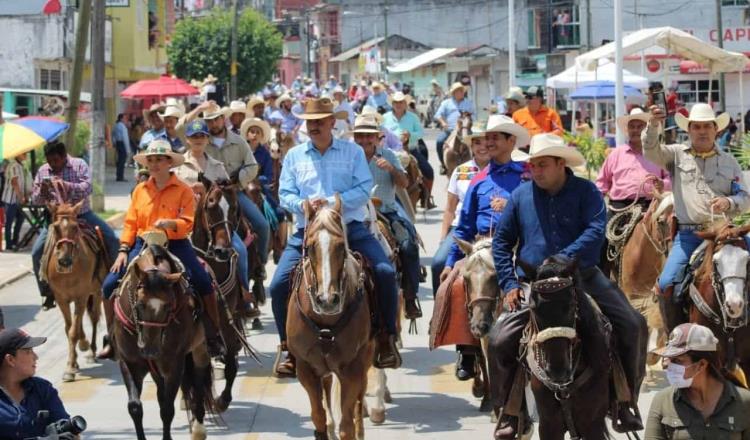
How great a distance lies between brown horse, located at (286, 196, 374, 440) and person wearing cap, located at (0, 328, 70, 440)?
2.87 meters

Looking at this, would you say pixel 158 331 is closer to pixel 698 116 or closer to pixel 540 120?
pixel 698 116

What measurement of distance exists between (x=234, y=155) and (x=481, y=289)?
531 cm

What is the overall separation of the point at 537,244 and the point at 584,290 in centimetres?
43

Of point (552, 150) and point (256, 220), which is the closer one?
point (552, 150)

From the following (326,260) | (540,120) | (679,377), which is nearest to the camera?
(679,377)

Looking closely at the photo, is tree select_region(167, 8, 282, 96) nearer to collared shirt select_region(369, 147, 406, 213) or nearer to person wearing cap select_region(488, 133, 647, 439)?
collared shirt select_region(369, 147, 406, 213)

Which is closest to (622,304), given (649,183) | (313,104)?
(313,104)

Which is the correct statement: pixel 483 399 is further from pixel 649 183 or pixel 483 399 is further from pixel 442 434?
pixel 649 183

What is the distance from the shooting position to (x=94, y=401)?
43.5ft

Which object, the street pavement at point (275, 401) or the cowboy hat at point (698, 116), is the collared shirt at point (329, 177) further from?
the cowboy hat at point (698, 116)

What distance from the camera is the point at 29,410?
7.25m

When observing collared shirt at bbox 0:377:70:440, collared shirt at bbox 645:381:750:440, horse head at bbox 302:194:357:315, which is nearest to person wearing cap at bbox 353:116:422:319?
horse head at bbox 302:194:357:315

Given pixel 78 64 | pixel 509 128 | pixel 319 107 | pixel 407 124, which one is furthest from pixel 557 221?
pixel 78 64

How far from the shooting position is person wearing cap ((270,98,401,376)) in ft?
35.8
